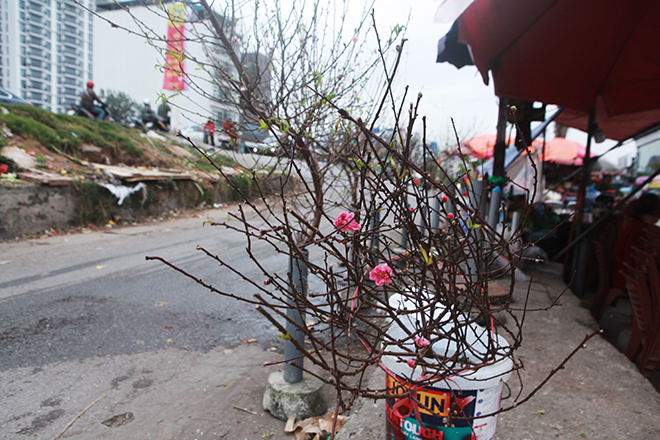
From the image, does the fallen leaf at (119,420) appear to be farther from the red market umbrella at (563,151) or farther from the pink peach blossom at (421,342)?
the red market umbrella at (563,151)

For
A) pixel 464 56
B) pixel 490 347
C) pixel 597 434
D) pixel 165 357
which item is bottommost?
pixel 165 357

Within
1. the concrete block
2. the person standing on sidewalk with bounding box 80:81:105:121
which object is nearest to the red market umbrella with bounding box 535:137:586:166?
the concrete block

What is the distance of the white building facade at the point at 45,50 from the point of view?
70.6 metres

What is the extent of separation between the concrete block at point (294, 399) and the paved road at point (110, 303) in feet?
3.40

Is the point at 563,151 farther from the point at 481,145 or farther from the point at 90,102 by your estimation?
the point at 90,102

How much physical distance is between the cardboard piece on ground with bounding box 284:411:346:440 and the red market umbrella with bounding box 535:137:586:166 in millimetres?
9874

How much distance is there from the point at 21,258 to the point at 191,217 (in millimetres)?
4573

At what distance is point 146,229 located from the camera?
845cm

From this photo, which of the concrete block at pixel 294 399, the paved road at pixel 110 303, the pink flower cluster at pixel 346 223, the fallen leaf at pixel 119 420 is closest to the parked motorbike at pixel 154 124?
the paved road at pixel 110 303

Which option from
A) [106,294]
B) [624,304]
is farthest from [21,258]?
[624,304]

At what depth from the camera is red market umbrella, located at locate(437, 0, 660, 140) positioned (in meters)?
3.07

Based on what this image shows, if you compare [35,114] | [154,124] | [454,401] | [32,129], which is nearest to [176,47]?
[454,401]

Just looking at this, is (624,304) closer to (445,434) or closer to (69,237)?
(445,434)

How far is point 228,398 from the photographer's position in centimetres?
283
